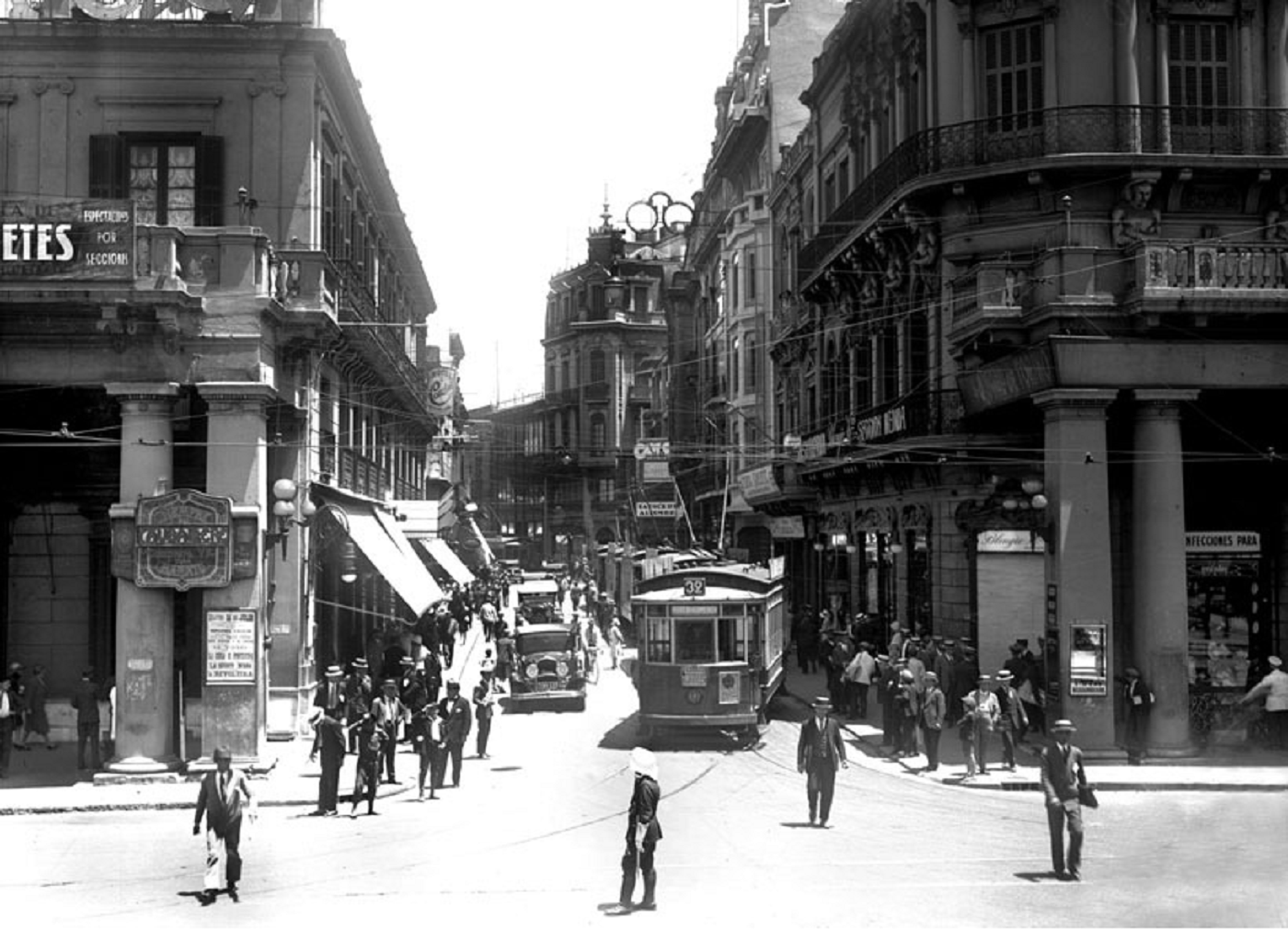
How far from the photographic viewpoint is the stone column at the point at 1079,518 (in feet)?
73.7

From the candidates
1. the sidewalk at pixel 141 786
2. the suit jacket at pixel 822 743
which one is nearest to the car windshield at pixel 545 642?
the sidewalk at pixel 141 786

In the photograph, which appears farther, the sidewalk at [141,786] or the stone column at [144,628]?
the stone column at [144,628]

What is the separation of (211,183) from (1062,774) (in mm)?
19549

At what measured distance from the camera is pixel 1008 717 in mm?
21766

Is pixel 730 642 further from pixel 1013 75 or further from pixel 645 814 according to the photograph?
pixel 1013 75

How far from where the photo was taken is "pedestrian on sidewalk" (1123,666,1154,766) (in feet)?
73.0

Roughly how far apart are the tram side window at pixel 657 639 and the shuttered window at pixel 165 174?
11.2m

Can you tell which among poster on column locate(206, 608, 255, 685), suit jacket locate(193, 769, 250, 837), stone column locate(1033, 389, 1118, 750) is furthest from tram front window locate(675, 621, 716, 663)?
suit jacket locate(193, 769, 250, 837)

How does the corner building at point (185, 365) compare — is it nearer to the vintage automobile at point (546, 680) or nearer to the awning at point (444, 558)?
the vintage automobile at point (546, 680)

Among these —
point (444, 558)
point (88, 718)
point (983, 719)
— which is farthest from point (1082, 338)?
point (444, 558)

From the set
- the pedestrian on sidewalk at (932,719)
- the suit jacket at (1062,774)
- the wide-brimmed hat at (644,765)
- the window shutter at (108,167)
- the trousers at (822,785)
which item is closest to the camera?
the wide-brimmed hat at (644,765)

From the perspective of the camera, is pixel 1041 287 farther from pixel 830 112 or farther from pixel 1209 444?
pixel 830 112

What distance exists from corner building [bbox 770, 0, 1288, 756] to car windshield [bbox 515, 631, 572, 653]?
7.90 m

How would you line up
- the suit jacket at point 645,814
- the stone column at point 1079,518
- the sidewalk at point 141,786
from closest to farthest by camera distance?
the suit jacket at point 645,814 < the sidewalk at point 141,786 < the stone column at point 1079,518
